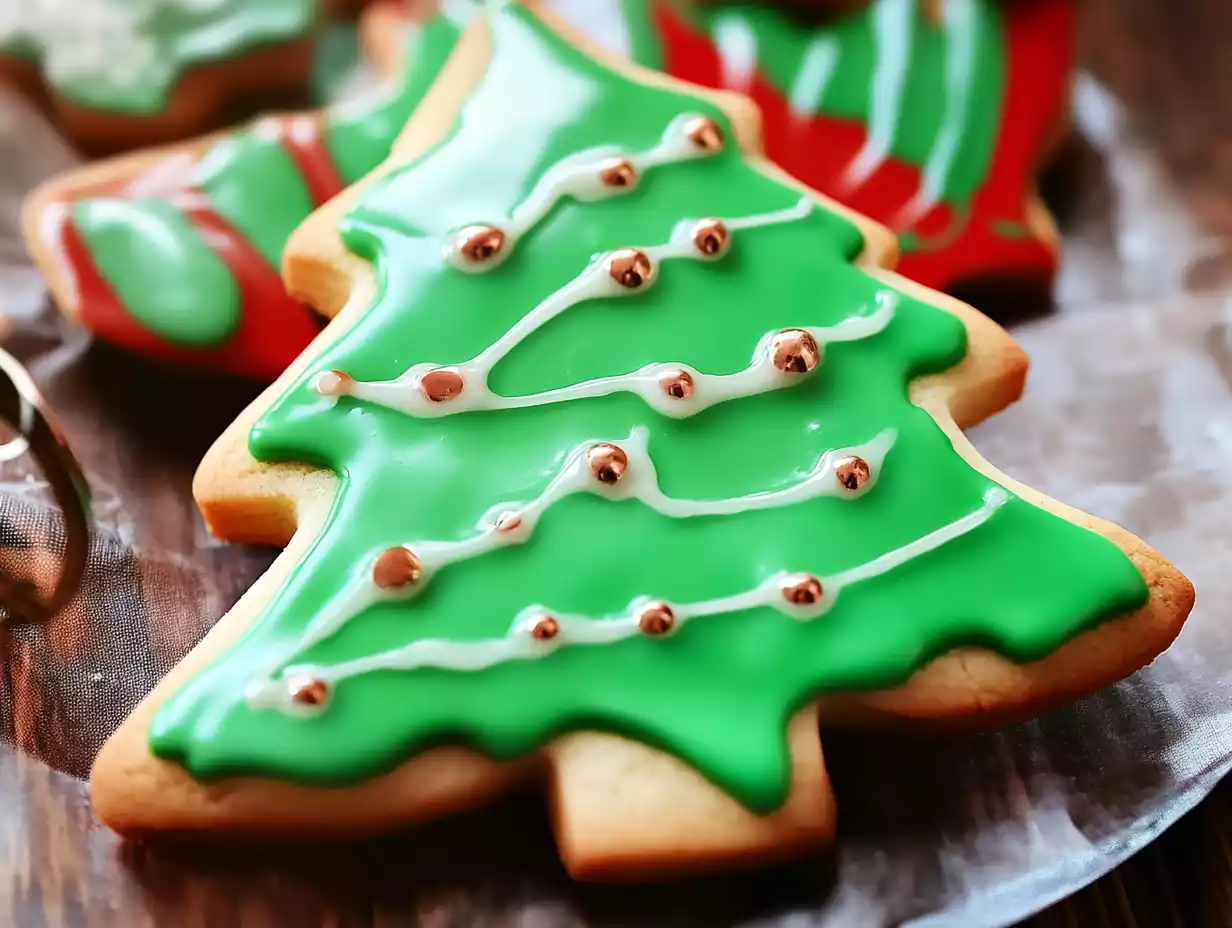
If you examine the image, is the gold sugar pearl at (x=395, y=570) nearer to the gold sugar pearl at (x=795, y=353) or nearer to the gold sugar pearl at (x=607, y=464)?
the gold sugar pearl at (x=607, y=464)

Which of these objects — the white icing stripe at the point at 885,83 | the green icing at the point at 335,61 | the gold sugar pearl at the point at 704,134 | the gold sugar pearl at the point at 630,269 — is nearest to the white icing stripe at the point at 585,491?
the gold sugar pearl at the point at 630,269

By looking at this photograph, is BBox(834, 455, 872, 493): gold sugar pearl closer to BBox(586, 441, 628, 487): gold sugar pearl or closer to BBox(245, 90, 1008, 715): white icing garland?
BBox(245, 90, 1008, 715): white icing garland

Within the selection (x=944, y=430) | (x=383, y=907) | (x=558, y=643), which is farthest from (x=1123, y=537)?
(x=383, y=907)

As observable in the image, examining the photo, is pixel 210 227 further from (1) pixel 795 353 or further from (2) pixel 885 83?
(2) pixel 885 83

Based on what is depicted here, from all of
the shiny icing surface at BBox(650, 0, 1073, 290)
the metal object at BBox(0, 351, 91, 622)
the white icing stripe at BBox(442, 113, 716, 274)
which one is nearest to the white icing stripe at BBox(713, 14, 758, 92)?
the shiny icing surface at BBox(650, 0, 1073, 290)

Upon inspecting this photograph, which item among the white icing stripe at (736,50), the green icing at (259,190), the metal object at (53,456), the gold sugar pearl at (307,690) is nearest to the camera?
the gold sugar pearl at (307,690)

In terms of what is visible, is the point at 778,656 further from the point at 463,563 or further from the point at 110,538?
the point at 110,538

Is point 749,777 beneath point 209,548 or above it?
above
